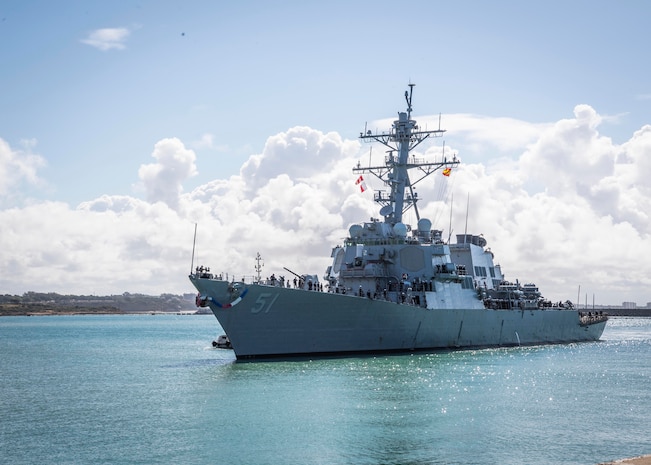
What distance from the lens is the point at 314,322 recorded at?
3488 centimetres

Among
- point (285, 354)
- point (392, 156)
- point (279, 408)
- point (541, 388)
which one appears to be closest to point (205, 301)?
point (285, 354)

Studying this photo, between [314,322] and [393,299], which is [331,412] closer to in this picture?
[314,322]

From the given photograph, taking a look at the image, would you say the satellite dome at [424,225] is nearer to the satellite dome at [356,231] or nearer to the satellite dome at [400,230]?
the satellite dome at [400,230]

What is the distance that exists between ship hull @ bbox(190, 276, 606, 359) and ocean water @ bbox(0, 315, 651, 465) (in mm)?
860

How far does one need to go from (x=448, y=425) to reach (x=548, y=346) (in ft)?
105

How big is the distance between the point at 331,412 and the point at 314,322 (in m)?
11.2

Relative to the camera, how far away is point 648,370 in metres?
38.4

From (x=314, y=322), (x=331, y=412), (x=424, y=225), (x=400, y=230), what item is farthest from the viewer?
(x=424, y=225)

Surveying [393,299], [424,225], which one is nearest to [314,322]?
[393,299]

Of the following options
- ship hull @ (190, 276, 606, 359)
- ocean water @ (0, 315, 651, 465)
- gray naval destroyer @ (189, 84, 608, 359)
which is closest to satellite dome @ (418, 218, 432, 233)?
gray naval destroyer @ (189, 84, 608, 359)

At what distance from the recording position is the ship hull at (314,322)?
33.8 meters

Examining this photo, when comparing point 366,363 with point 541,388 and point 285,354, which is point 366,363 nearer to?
point 285,354

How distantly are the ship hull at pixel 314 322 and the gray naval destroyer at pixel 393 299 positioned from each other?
0.04m

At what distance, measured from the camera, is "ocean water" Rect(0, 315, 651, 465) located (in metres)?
19.0
